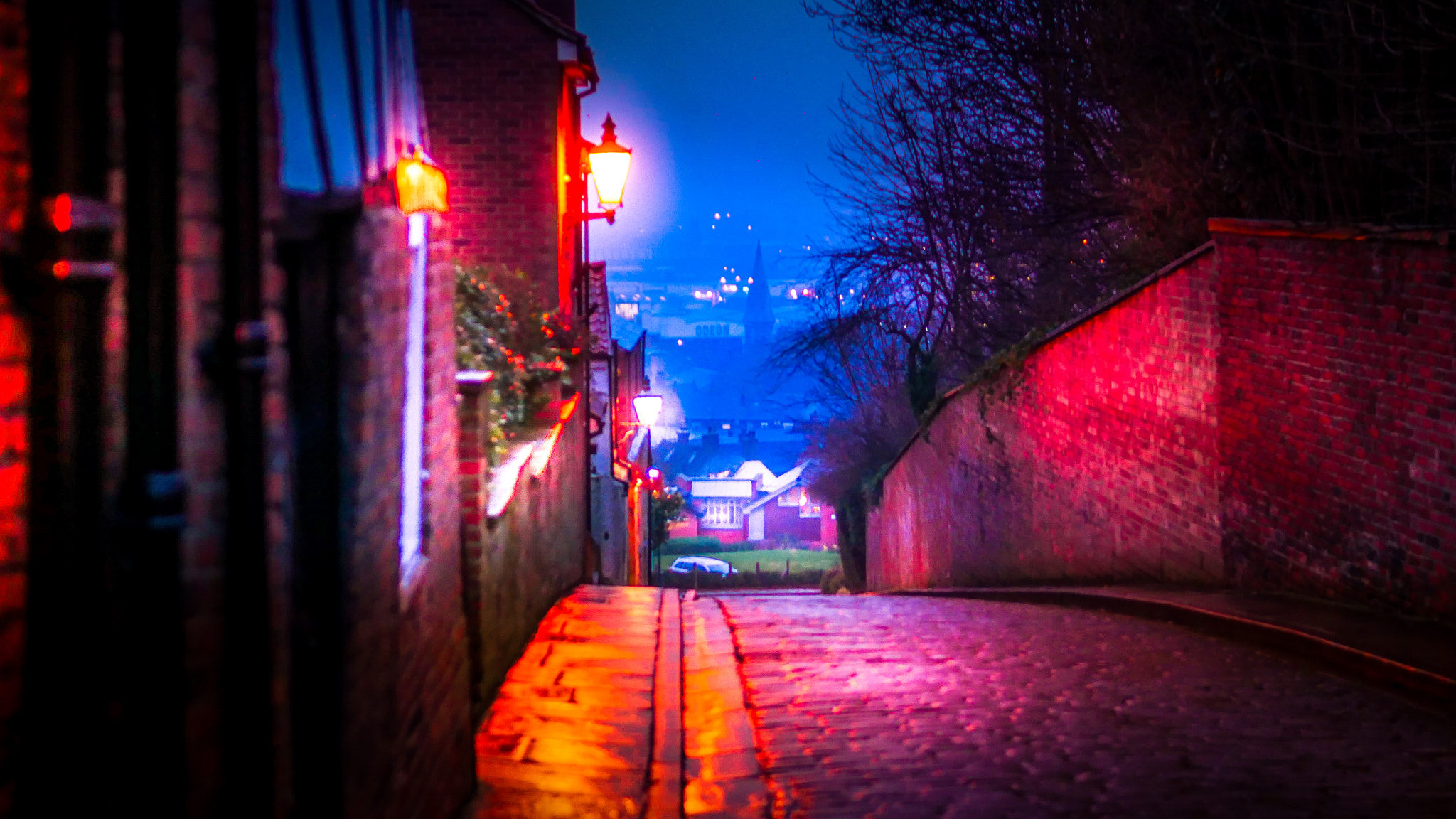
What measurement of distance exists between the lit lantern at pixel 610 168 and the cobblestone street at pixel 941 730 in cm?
495

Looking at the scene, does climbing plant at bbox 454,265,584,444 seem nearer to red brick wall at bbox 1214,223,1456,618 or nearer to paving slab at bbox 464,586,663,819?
paving slab at bbox 464,586,663,819

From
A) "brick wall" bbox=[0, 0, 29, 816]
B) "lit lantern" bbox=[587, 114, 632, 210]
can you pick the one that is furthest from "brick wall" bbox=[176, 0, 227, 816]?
"lit lantern" bbox=[587, 114, 632, 210]

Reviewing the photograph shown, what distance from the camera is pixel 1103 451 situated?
1079cm

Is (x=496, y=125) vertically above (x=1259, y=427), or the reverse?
(x=496, y=125)

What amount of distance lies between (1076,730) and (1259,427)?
12.4 ft

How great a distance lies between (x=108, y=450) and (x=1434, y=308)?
23.1 ft

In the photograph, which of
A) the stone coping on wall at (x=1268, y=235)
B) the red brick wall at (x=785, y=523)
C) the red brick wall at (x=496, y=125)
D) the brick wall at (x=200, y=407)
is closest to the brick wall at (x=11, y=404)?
the brick wall at (x=200, y=407)

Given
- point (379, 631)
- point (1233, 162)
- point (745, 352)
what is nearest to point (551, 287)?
point (1233, 162)

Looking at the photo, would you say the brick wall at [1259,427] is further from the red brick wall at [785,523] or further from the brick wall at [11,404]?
the red brick wall at [785,523]

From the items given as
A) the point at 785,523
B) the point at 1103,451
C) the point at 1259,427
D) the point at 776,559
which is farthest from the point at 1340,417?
the point at 785,523

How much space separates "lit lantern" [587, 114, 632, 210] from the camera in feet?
38.7

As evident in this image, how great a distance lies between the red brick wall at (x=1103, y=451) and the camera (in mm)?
9320

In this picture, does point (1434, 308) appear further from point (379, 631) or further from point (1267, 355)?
point (379, 631)

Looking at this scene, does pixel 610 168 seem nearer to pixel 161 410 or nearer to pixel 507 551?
pixel 507 551
